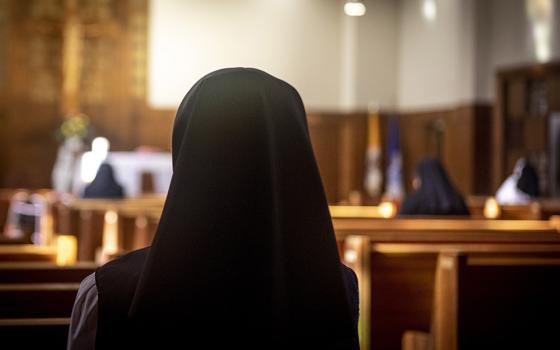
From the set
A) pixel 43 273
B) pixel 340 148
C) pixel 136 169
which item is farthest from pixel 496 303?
pixel 340 148

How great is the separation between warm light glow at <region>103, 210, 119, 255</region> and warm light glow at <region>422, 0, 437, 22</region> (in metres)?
11.1

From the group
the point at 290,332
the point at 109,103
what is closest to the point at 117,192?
the point at 109,103

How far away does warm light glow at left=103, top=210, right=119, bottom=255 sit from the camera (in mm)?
7080

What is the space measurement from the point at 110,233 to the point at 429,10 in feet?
37.9

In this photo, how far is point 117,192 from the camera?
11000 mm

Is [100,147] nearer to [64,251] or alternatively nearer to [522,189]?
[522,189]

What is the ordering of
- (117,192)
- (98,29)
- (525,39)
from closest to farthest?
(117,192)
(525,39)
(98,29)

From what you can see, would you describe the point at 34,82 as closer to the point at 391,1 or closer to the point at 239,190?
the point at 391,1

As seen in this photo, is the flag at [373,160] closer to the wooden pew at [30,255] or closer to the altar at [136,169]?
the altar at [136,169]

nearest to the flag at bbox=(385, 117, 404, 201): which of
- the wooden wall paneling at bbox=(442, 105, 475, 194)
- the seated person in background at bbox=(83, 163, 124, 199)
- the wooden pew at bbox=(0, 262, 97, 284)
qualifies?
the wooden wall paneling at bbox=(442, 105, 475, 194)

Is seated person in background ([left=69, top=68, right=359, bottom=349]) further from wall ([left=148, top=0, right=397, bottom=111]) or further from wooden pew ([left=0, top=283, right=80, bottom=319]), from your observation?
wall ([left=148, top=0, right=397, bottom=111])

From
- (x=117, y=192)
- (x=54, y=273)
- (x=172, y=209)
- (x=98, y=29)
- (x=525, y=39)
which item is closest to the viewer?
(x=172, y=209)

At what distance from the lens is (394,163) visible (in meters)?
17.5

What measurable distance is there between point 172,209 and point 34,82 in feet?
54.4
